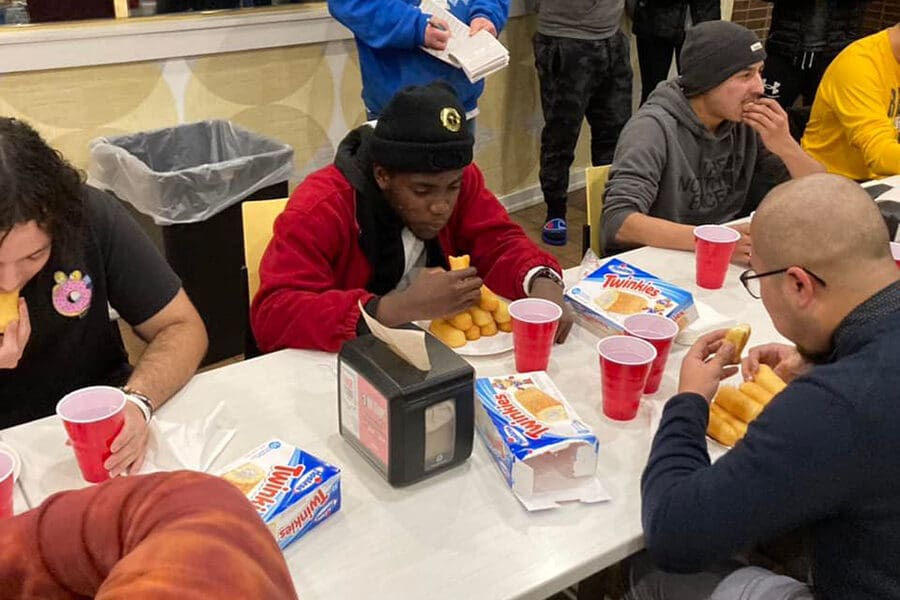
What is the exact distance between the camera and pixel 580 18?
386 centimetres

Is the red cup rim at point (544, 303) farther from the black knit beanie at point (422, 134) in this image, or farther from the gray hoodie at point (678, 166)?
the gray hoodie at point (678, 166)

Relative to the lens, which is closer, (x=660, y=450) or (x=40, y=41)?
(x=660, y=450)

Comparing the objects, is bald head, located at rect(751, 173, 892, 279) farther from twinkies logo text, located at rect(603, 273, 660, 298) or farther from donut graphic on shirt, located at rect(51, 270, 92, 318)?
donut graphic on shirt, located at rect(51, 270, 92, 318)

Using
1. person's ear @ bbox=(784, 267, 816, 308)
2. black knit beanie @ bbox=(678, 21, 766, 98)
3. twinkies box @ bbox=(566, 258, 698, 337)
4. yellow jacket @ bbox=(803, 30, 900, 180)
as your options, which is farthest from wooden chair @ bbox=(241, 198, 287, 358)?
yellow jacket @ bbox=(803, 30, 900, 180)

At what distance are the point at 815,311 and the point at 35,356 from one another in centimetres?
144

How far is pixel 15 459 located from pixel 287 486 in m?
0.43

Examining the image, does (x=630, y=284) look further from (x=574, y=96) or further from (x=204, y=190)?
(x=574, y=96)

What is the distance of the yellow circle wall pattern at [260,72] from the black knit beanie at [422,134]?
173 cm

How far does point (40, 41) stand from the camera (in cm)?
281

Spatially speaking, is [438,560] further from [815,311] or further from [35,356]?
[35,356]

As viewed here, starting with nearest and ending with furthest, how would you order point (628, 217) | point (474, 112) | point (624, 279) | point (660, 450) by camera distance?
point (660, 450) < point (624, 279) < point (628, 217) < point (474, 112)

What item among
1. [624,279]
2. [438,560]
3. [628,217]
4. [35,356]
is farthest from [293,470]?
[628,217]

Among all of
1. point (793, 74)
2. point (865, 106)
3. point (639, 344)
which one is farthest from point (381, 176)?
point (793, 74)

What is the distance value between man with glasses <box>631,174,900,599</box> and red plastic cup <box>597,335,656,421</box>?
104mm
